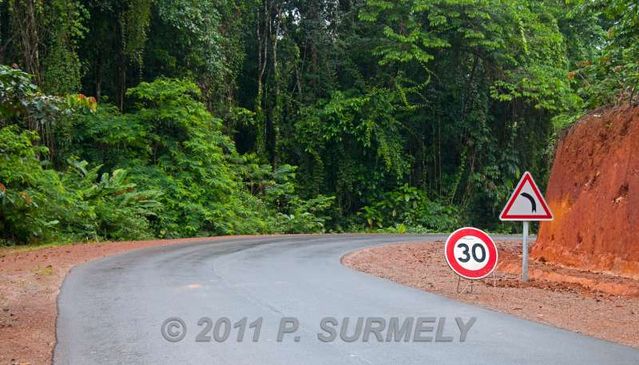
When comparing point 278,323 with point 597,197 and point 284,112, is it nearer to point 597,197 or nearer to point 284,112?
point 597,197

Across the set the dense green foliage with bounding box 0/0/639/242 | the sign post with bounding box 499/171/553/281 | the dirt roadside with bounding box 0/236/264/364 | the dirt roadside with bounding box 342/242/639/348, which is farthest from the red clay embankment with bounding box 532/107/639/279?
the dirt roadside with bounding box 0/236/264/364

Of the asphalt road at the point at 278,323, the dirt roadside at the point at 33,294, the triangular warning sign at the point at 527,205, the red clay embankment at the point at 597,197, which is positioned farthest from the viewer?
the red clay embankment at the point at 597,197

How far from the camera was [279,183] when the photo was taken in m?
33.8

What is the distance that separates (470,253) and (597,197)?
5251 mm

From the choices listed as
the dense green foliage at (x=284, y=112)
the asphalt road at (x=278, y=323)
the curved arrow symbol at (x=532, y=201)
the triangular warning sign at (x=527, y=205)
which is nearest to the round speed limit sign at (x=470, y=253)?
the asphalt road at (x=278, y=323)

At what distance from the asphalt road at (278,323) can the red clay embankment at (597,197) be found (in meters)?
4.74

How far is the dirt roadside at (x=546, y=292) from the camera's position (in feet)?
26.6

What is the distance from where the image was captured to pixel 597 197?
13.5 meters

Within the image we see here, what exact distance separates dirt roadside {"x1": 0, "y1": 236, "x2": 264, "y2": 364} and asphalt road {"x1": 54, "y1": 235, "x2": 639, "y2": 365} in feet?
0.70

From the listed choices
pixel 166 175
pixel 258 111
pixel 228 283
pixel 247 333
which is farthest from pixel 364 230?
pixel 247 333

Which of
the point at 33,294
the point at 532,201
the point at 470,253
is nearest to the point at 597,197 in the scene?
the point at 532,201

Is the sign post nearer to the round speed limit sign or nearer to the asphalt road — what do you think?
the round speed limit sign

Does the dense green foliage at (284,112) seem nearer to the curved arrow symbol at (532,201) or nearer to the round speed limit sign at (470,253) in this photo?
the curved arrow symbol at (532,201)

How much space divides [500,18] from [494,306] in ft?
86.6
